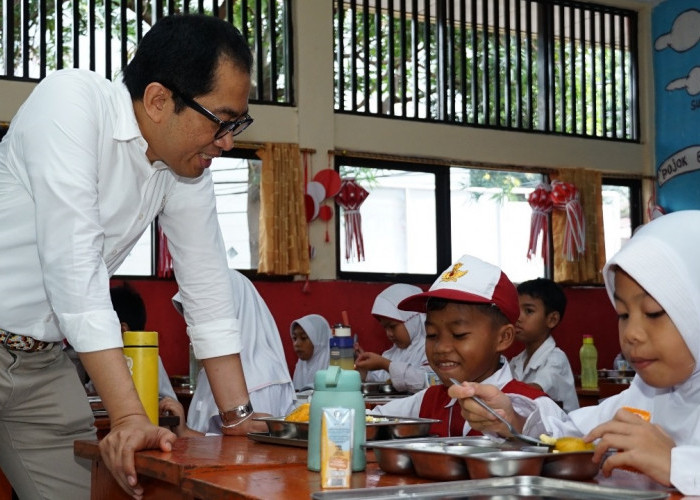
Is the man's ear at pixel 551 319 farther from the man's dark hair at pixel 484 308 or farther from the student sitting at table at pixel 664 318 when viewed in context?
the student sitting at table at pixel 664 318

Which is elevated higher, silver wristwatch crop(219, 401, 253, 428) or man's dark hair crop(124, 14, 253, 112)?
man's dark hair crop(124, 14, 253, 112)

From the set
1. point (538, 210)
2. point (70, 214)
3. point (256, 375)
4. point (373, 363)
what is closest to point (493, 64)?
point (538, 210)

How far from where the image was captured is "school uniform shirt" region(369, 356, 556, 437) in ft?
8.43

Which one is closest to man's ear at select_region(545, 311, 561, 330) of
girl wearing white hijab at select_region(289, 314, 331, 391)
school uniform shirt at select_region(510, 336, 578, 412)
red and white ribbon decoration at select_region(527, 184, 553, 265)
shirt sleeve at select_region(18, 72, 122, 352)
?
school uniform shirt at select_region(510, 336, 578, 412)

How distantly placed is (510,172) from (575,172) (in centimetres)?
60

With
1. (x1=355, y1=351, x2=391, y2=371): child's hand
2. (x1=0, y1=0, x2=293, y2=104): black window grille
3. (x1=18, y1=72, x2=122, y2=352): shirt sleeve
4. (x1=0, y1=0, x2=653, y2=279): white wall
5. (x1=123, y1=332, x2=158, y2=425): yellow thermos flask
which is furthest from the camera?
(x1=0, y1=0, x2=653, y2=279): white wall

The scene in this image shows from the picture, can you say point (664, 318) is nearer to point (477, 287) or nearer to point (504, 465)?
point (504, 465)

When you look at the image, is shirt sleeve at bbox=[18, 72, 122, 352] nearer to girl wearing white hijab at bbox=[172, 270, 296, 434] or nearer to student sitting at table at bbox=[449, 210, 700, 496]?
student sitting at table at bbox=[449, 210, 700, 496]

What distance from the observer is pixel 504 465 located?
4.81 feet

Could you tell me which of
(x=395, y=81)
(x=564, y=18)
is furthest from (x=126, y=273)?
(x=564, y=18)

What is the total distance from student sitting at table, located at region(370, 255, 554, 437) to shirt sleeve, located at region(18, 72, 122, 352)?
0.99 meters

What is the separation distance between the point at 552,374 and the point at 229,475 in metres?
3.68

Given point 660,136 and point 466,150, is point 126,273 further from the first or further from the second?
point 660,136

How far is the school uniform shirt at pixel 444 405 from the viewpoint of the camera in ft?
8.43
